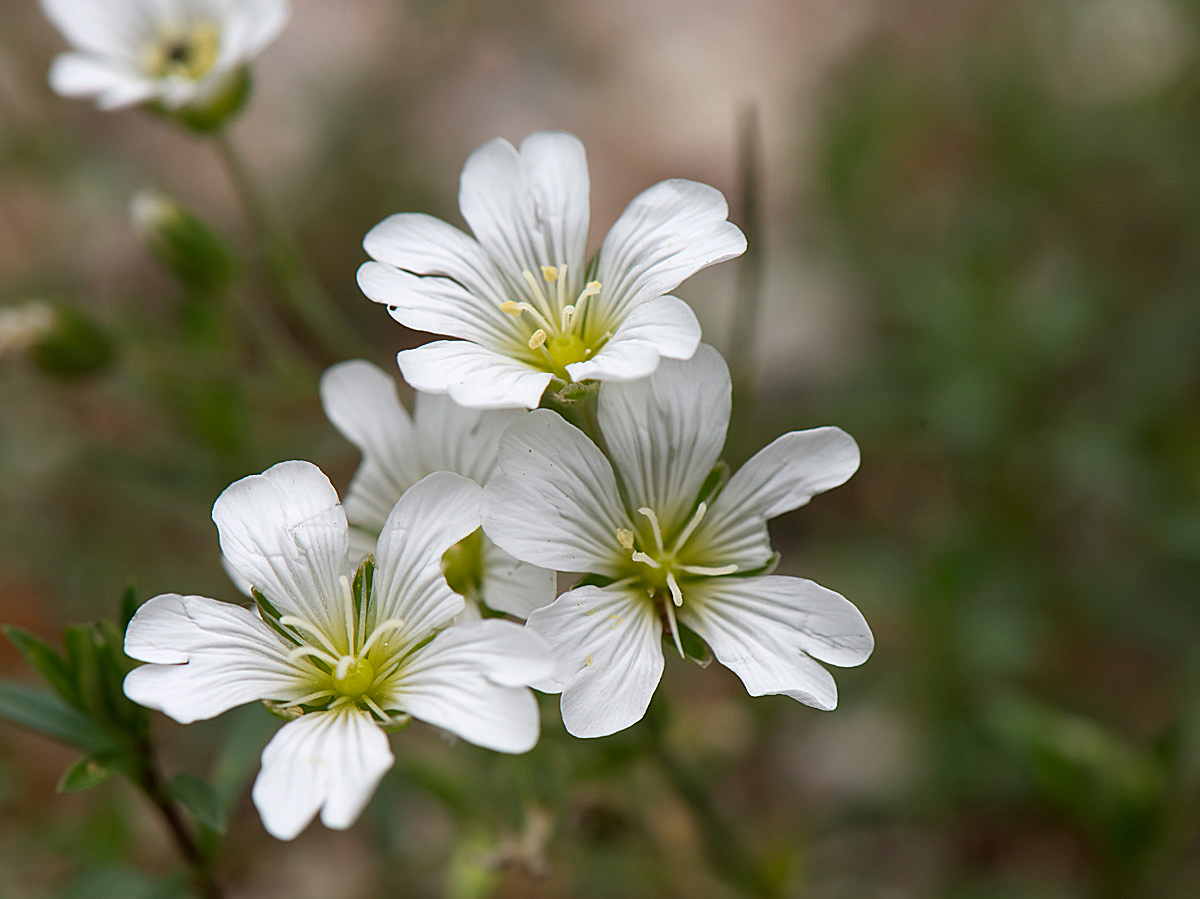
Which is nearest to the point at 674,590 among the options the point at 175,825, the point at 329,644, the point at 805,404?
the point at 329,644

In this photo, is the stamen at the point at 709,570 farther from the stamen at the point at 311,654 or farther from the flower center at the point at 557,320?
the stamen at the point at 311,654

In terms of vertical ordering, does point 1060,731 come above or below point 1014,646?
above

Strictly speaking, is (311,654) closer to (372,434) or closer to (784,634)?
(372,434)

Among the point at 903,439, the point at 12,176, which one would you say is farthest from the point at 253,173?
the point at 903,439

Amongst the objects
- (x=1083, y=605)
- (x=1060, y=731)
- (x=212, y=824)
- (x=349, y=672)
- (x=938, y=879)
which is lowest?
(x=938, y=879)

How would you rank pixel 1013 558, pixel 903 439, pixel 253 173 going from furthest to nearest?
pixel 253 173
pixel 903 439
pixel 1013 558

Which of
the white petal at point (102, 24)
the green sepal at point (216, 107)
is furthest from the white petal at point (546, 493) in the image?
the white petal at point (102, 24)

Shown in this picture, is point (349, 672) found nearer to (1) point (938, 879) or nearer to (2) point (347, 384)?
(2) point (347, 384)
